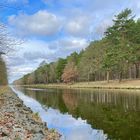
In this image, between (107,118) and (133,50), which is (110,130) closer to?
(107,118)

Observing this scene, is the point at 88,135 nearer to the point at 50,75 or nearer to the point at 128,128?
the point at 128,128

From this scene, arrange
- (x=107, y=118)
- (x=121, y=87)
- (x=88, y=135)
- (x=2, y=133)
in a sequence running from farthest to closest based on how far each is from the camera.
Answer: (x=121, y=87), (x=107, y=118), (x=88, y=135), (x=2, y=133)

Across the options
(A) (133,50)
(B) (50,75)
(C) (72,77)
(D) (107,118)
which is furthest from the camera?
(B) (50,75)

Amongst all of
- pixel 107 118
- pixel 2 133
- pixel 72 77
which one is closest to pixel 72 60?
pixel 72 77

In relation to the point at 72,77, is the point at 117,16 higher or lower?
higher

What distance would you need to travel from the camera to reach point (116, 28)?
295ft

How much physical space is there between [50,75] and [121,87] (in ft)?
376

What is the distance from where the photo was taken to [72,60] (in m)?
155

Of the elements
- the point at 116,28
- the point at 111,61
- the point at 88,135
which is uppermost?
the point at 116,28

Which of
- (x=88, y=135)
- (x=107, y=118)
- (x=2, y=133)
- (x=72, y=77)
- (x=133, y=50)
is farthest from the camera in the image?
(x=72, y=77)

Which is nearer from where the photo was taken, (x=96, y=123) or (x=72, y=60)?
(x=96, y=123)

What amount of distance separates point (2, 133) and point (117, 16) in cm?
7820

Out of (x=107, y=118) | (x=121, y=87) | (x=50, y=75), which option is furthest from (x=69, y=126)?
(x=50, y=75)

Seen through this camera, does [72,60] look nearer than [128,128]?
No
